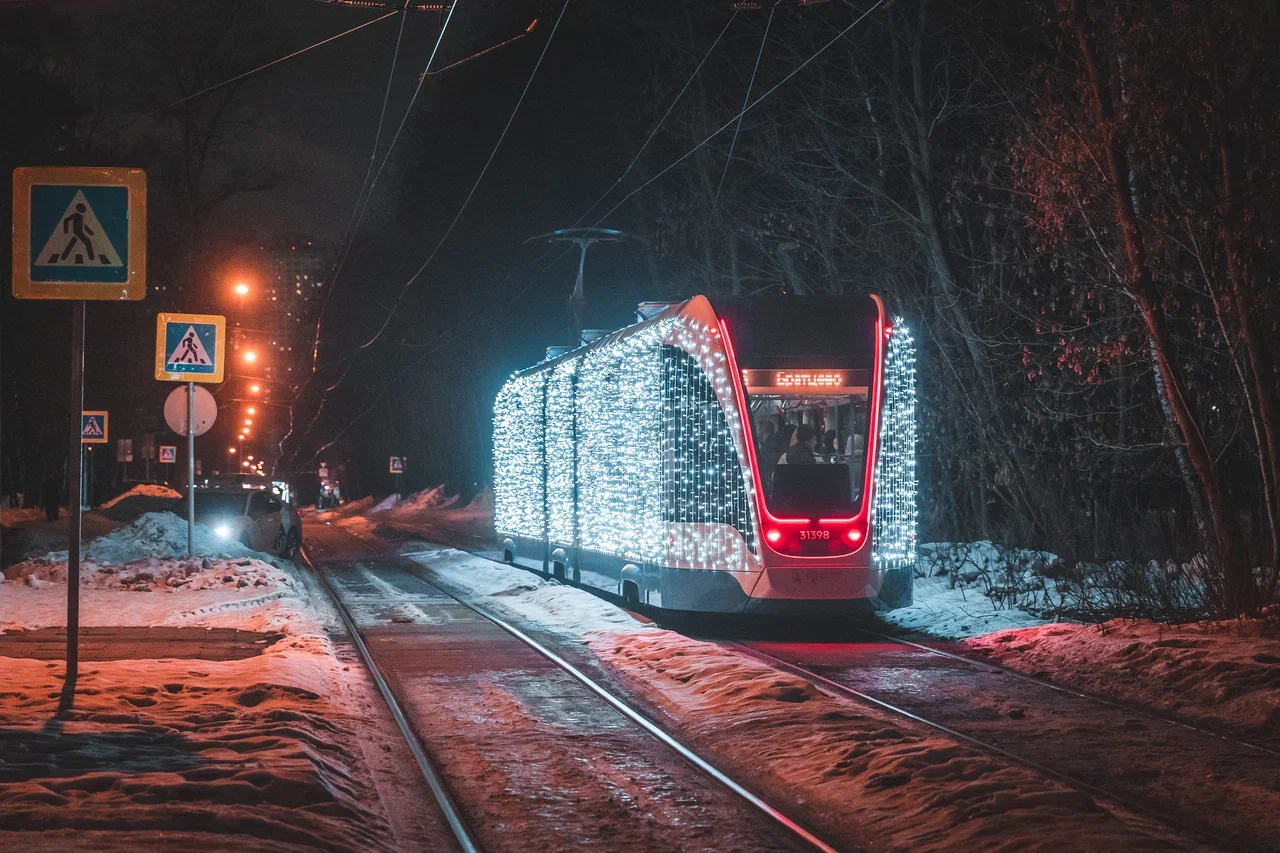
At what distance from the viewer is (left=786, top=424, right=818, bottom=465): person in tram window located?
1365cm

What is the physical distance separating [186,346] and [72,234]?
8.15 meters

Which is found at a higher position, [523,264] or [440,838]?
[523,264]

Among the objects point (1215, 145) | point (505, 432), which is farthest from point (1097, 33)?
Result: point (505, 432)

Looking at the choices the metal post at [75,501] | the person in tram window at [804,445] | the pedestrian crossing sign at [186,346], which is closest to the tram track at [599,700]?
the metal post at [75,501]

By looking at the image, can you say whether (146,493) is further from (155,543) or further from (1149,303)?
(1149,303)

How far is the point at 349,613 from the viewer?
17156 millimetres

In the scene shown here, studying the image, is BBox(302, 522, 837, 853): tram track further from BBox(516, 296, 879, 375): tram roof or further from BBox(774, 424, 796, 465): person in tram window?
BBox(516, 296, 879, 375): tram roof

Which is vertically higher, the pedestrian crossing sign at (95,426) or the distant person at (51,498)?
the pedestrian crossing sign at (95,426)

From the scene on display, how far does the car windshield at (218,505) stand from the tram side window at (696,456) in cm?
1565

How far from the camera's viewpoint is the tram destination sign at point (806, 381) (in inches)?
533

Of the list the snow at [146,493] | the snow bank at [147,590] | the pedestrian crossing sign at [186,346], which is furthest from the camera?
the snow at [146,493]

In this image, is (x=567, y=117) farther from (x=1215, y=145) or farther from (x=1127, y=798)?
(x=1127, y=798)

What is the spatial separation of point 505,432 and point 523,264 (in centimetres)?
2162

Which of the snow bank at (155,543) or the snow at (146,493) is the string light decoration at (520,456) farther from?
the snow at (146,493)
